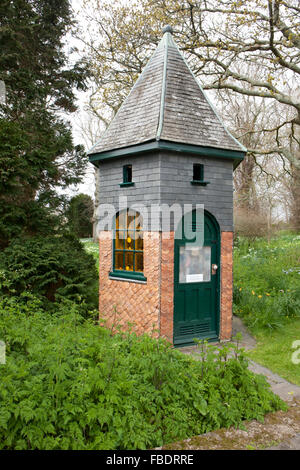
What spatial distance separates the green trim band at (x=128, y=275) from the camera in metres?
7.09

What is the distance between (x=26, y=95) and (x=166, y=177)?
20.6 feet

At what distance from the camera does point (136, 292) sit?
7.18m

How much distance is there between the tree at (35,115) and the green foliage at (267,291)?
5774mm

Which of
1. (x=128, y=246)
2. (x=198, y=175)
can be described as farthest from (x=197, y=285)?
(x=198, y=175)

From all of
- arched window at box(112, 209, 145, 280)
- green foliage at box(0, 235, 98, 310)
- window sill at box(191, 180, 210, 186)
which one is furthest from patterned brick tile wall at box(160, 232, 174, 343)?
green foliage at box(0, 235, 98, 310)

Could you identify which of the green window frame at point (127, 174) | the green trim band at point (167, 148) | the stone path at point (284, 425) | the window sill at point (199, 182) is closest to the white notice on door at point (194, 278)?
the window sill at point (199, 182)

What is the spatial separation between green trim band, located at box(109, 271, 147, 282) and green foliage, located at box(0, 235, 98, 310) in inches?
38.4

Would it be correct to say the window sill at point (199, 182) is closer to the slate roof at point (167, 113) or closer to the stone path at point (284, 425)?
the slate roof at point (167, 113)

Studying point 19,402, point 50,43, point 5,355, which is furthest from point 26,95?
point 19,402

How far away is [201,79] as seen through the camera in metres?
13.9

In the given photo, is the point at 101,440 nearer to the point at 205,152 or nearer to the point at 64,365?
the point at 64,365

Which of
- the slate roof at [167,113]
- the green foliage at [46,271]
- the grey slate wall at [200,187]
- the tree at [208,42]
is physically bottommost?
the green foliage at [46,271]

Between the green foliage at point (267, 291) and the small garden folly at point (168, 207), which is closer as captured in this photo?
the small garden folly at point (168, 207)

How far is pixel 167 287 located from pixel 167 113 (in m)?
3.43
